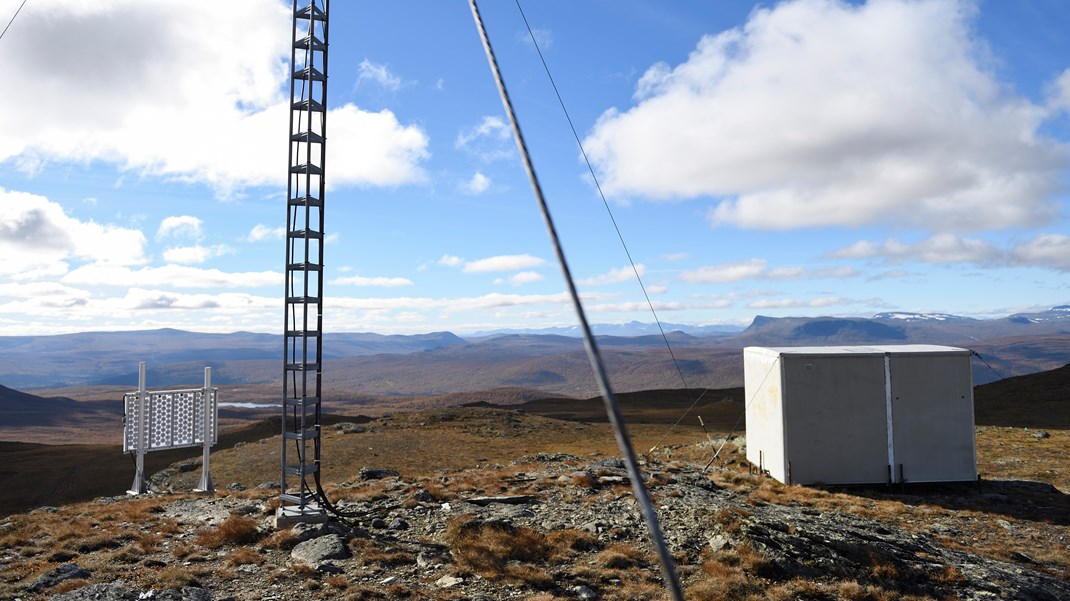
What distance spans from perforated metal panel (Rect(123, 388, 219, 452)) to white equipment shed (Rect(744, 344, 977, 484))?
15928mm

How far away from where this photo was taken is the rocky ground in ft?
30.1

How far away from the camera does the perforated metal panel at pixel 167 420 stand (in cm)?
1741

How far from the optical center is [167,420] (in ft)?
59.0

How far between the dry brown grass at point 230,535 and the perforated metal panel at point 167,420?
278 inches

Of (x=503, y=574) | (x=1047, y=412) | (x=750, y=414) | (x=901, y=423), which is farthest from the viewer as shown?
(x=1047, y=412)

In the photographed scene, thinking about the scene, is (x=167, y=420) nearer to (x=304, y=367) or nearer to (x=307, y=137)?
(x=304, y=367)

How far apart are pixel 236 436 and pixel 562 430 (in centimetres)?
2513

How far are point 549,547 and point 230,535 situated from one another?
580 cm

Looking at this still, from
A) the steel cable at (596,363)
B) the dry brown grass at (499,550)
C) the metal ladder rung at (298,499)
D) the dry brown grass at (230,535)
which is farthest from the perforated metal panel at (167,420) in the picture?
the steel cable at (596,363)

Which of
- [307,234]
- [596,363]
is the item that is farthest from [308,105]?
[596,363]

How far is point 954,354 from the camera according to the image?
16.6m

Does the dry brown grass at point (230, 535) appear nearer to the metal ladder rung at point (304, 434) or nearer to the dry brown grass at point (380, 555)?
the metal ladder rung at point (304, 434)

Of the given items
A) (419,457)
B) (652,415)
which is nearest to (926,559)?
(419,457)

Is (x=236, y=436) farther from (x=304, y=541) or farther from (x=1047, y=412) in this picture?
(x=1047, y=412)
